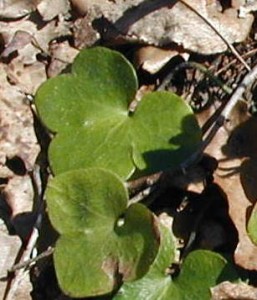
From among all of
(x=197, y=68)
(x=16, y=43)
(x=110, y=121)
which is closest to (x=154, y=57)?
(x=197, y=68)

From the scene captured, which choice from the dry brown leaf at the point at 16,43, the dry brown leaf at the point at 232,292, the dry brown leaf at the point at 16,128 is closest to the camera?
the dry brown leaf at the point at 232,292

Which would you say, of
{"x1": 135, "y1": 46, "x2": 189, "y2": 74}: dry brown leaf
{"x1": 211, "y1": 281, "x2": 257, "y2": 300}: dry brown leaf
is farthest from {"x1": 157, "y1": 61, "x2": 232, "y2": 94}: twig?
{"x1": 211, "y1": 281, "x2": 257, "y2": 300}: dry brown leaf

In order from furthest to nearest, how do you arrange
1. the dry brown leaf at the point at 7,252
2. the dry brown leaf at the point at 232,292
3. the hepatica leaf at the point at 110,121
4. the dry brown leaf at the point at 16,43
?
1. the dry brown leaf at the point at 16,43
2. the dry brown leaf at the point at 7,252
3. the hepatica leaf at the point at 110,121
4. the dry brown leaf at the point at 232,292

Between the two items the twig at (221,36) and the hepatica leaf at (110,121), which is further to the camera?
the twig at (221,36)

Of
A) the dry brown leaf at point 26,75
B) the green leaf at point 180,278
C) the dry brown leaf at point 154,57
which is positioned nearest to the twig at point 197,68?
the dry brown leaf at point 154,57

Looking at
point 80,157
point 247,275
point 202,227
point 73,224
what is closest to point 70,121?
point 80,157

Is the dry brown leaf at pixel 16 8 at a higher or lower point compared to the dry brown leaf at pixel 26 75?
higher

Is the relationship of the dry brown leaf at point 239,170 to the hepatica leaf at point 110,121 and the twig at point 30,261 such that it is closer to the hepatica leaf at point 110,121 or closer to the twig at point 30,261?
the hepatica leaf at point 110,121

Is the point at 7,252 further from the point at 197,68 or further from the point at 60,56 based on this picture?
the point at 197,68
